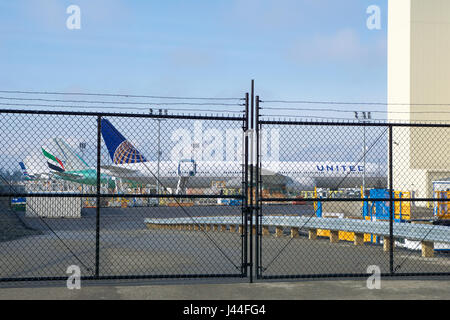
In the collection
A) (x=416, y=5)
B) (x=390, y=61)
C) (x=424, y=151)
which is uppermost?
(x=416, y=5)

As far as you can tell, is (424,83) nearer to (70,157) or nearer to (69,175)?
(69,175)

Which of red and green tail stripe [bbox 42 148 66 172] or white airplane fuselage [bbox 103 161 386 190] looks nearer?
white airplane fuselage [bbox 103 161 386 190]

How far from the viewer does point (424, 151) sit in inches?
1682

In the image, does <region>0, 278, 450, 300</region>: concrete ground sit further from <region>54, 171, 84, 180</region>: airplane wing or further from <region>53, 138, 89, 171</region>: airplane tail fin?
<region>53, 138, 89, 171</region>: airplane tail fin

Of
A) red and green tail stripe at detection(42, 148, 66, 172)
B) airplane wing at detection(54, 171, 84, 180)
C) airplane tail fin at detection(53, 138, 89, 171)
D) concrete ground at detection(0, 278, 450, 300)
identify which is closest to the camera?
concrete ground at detection(0, 278, 450, 300)

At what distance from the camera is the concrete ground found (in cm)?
666

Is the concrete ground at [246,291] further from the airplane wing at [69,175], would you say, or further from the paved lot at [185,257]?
the airplane wing at [69,175]

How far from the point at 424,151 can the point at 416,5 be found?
12.8 m

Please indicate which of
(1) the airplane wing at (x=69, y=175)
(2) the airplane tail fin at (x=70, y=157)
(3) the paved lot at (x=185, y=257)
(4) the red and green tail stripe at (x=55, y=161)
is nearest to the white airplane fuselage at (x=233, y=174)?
(1) the airplane wing at (x=69, y=175)

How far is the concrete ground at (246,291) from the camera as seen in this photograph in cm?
666

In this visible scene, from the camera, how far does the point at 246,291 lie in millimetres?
7027

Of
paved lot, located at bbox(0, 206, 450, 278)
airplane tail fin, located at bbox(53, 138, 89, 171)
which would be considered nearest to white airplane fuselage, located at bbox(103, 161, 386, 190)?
airplane tail fin, located at bbox(53, 138, 89, 171)

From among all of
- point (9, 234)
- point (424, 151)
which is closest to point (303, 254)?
point (9, 234)
